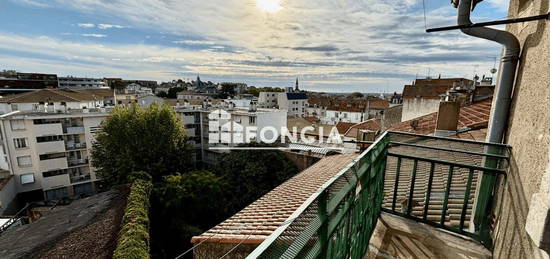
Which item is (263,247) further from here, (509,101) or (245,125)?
(245,125)

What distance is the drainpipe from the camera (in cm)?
243

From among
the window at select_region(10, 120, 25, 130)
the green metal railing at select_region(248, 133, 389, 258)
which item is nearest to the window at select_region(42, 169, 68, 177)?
the window at select_region(10, 120, 25, 130)

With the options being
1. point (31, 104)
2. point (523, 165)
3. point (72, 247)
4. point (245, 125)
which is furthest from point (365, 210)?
point (31, 104)

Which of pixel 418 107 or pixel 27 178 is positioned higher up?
pixel 418 107

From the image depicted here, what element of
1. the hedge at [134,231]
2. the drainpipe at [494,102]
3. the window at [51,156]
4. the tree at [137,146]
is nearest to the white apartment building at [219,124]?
the tree at [137,146]

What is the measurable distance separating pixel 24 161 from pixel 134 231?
1885 cm

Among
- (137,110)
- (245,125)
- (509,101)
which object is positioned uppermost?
(509,101)

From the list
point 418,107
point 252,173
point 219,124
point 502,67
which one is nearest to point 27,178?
point 219,124

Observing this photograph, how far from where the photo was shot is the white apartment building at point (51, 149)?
1962 cm

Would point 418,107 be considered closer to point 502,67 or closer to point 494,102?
point 494,102

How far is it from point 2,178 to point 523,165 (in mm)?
28497

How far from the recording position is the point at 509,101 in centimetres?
249

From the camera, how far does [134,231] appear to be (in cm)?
856

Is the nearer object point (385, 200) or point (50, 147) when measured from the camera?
point (385, 200)
